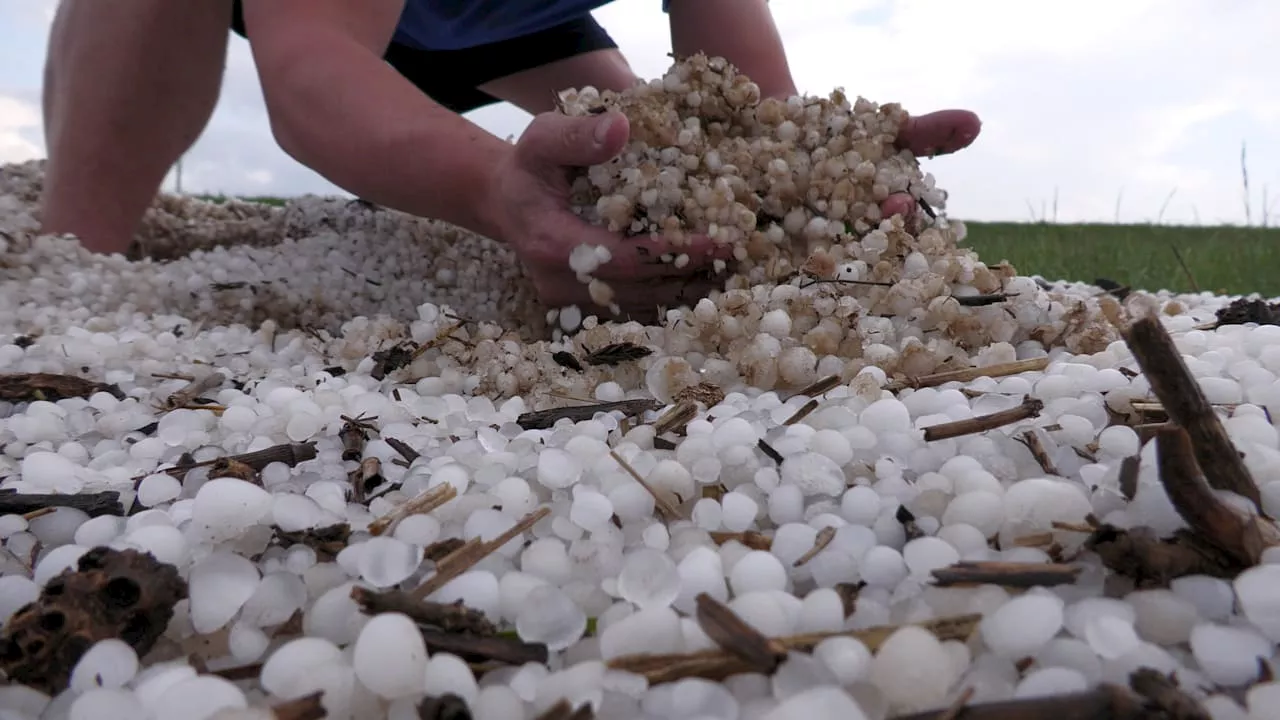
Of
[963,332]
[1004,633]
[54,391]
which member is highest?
[963,332]

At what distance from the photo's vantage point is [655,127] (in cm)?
111

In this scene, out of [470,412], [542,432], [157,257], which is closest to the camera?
[542,432]

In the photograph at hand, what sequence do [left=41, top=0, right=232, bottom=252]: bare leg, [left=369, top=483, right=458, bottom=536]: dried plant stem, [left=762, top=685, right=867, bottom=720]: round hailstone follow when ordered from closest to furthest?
[left=762, top=685, right=867, bottom=720]: round hailstone, [left=369, top=483, right=458, bottom=536]: dried plant stem, [left=41, top=0, right=232, bottom=252]: bare leg

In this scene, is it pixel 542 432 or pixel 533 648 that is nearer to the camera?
pixel 533 648

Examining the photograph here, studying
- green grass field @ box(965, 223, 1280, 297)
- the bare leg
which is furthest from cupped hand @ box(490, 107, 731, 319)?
green grass field @ box(965, 223, 1280, 297)

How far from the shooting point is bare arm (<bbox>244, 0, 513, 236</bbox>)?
1.18m

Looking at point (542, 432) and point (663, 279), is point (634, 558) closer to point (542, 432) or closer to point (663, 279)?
point (542, 432)

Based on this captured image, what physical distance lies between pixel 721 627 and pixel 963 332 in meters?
0.64

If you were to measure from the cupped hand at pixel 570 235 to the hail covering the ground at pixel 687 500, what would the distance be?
0.04 meters

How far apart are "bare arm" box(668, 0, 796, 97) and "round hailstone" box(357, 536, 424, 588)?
154 centimetres

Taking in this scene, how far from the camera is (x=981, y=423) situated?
0.63m

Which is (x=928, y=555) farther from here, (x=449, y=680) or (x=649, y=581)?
(x=449, y=680)

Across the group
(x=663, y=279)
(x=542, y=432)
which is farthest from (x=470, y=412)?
(x=663, y=279)

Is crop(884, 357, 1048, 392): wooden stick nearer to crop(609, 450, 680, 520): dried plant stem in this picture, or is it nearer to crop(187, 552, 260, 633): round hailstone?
crop(609, 450, 680, 520): dried plant stem
